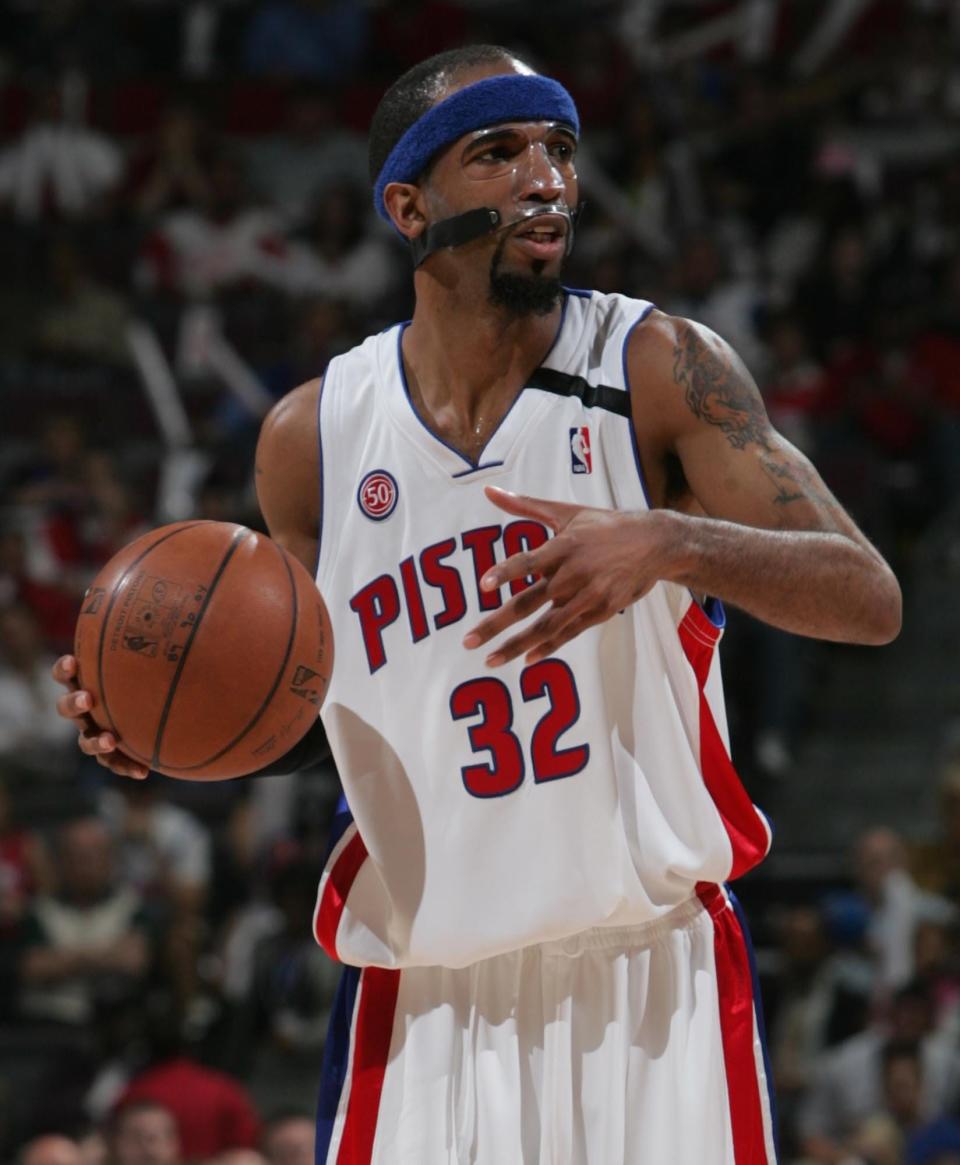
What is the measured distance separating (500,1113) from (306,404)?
4.53ft

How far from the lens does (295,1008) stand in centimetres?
867

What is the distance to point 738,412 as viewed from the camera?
3.43 meters

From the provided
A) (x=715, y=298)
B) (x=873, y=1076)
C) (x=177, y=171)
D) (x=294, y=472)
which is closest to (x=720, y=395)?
(x=294, y=472)

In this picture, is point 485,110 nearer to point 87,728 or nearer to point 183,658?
point 183,658

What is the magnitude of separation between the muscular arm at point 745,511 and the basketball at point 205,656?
2.30 ft

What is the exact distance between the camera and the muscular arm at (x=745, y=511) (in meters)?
3.15

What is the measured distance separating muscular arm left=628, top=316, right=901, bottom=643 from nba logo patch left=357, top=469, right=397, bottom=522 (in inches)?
19.0

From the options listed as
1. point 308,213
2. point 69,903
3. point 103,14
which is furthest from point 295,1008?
point 103,14

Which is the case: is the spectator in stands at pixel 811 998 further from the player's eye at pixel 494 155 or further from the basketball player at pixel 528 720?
the player's eye at pixel 494 155

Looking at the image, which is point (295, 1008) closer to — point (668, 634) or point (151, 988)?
point (151, 988)

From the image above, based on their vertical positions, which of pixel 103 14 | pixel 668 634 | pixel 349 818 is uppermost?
pixel 103 14

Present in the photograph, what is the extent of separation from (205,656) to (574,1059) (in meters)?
0.96

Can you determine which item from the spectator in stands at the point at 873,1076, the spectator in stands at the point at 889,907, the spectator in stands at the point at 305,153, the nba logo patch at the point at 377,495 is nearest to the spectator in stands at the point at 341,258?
the spectator in stands at the point at 305,153

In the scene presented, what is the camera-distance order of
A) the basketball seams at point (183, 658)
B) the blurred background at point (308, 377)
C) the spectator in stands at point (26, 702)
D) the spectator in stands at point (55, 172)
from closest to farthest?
1. the basketball seams at point (183, 658)
2. the blurred background at point (308, 377)
3. the spectator in stands at point (26, 702)
4. the spectator in stands at point (55, 172)
